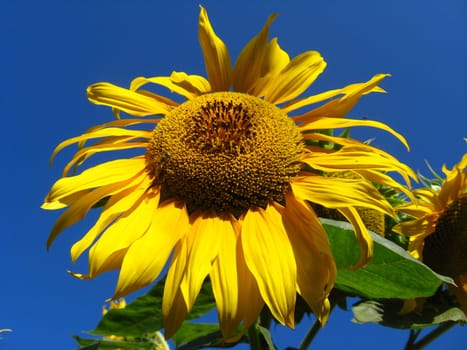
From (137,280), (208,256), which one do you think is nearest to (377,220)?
(208,256)

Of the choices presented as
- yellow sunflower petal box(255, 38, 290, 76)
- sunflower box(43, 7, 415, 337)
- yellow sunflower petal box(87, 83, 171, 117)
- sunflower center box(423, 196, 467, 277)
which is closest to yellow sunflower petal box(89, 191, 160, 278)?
sunflower box(43, 7, 415, 337)

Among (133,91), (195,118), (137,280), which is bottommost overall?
(137,280)

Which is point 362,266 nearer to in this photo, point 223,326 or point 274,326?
point 223,326

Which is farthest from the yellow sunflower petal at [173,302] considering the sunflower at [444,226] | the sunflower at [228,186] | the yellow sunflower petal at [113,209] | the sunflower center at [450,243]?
the sunflower center at [450,243]

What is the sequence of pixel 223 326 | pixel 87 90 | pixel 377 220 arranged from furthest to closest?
pixel 377 220, pixel 87 90, pixel 223 326

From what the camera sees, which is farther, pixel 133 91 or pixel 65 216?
pixel 133 91

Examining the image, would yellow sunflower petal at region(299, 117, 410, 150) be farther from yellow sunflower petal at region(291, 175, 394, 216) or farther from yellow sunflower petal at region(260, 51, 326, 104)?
yellow sunflower petal at region(291, 175, 394, 216)

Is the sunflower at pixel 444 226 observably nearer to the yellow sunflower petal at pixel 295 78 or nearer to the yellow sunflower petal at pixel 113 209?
the yellow sunflower petal at pixel 295 78
